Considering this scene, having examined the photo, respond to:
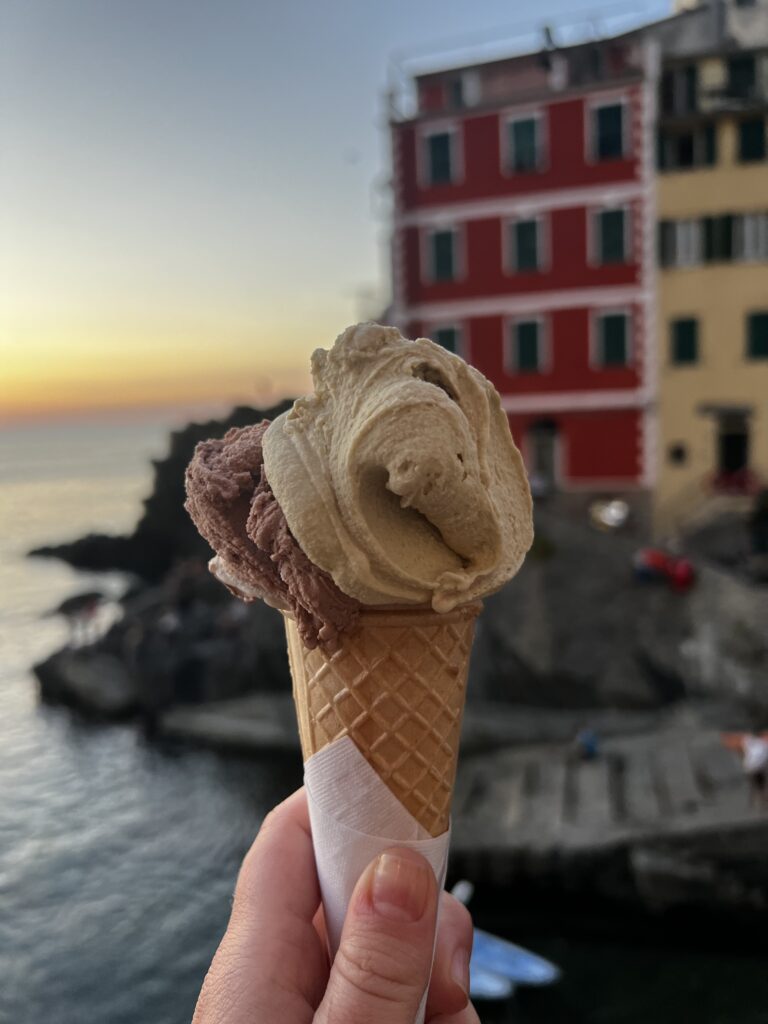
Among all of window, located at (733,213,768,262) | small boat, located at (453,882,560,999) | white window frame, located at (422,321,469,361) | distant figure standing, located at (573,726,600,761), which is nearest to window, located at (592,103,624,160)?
window, located at (733,213,768,262)

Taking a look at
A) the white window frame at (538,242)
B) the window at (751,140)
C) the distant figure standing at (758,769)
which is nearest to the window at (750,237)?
the window at (751,140)

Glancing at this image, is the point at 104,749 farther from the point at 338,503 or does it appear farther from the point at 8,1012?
the point at 338,503

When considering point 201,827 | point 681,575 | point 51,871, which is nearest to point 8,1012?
point 51,871

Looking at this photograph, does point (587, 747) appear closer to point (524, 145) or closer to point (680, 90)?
point (524, 145)

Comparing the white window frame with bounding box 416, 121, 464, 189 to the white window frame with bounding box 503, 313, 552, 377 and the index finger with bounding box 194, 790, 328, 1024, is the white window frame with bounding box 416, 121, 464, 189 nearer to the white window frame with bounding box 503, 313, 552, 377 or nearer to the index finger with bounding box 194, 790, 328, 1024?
the white window frame with bounding box 503, 313, 552, 377

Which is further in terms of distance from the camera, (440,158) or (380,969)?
(440,158)

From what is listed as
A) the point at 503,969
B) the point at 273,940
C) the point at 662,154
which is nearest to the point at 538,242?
the point at 662,154

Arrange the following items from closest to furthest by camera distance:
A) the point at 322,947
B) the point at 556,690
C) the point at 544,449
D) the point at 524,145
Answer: the point at 322,947 → the point at 556,690 → the point at 524,145 → the point at 544,449

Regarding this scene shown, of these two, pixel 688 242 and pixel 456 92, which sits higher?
pixel 456 92
